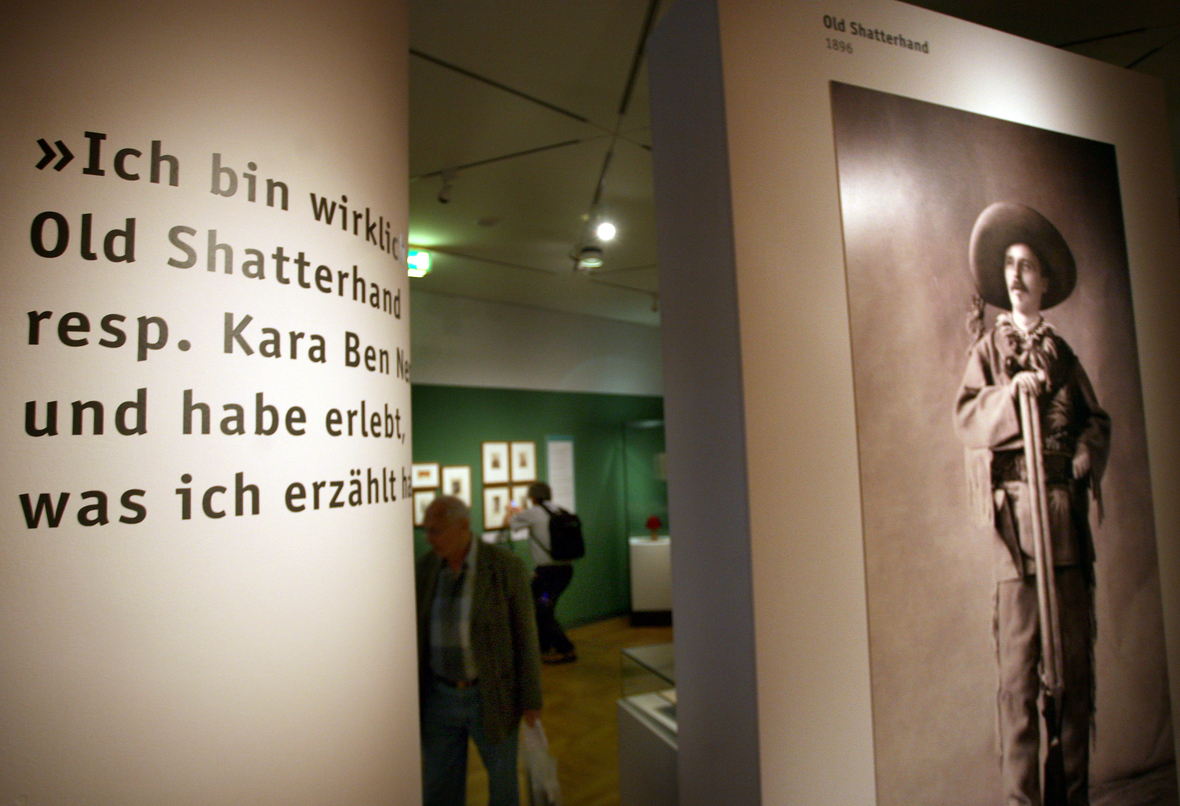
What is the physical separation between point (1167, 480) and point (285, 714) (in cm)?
255

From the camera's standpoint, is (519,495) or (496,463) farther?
(519,495)

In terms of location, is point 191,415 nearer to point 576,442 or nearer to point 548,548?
point 548,548

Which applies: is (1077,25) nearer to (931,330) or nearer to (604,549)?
(931,330)

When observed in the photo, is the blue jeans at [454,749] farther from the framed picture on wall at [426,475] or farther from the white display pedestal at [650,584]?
the white display pedestal at [650,584]

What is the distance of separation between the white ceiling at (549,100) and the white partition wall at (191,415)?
4.63ft

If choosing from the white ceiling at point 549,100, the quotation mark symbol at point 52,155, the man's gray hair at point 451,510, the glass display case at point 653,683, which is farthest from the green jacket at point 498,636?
the white ceiling at point 549,100

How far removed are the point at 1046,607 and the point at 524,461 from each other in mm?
5392

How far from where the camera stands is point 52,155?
0.86 m

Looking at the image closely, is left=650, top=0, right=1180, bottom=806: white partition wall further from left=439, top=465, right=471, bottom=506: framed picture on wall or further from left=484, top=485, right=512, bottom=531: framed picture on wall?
left=484, top=485, right=512, bottom=531: framed picture on wall

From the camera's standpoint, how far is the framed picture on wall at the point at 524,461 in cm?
647

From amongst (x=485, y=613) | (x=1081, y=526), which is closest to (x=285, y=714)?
(x=485, y=613)

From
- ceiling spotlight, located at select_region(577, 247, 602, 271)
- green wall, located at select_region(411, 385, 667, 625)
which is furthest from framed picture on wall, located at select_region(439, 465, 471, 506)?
ceiling spotlight, located at select_region(577, 247, 602, 271)

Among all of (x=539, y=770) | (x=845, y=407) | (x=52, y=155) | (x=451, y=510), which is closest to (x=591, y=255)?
(x=451, y=510)

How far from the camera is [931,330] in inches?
58.5
